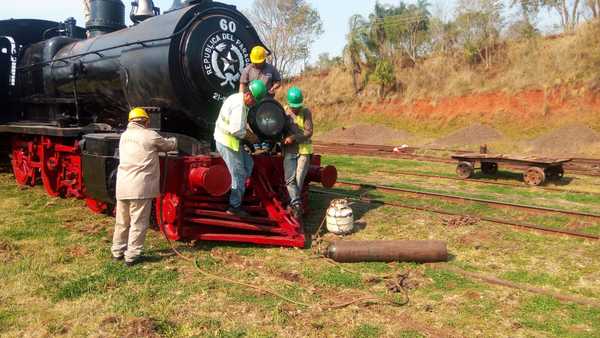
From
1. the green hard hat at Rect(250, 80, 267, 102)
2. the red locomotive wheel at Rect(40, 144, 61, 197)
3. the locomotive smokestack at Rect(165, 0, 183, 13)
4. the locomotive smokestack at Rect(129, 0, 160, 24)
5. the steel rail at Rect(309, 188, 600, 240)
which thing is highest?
the locomotive smokestack at Rect(129, 0, 160, 24)

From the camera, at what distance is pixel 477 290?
14.7ft

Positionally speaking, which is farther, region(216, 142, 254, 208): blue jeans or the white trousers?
region(216, 142, 254, 208): blue jeans

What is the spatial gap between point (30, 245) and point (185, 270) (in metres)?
2.07

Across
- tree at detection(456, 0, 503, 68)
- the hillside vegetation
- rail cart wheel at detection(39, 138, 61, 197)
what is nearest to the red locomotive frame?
rail cart wheel at detection(39, 138, 61, 197)

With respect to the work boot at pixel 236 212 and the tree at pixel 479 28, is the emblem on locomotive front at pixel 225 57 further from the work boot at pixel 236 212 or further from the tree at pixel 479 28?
the tree at pixel 479 28

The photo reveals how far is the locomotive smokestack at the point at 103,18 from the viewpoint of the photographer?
8.72 metres

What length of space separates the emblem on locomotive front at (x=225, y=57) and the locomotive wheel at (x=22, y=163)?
464 centimetres

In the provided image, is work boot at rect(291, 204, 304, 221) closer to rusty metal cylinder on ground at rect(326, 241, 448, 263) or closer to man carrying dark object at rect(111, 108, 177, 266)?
rusty metal cylinder on ground at rect(326, 241, 448, 263)

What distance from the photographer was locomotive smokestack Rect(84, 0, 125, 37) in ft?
28.6

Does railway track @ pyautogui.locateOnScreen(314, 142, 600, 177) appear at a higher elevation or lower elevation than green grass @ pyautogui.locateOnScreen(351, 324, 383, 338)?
higher

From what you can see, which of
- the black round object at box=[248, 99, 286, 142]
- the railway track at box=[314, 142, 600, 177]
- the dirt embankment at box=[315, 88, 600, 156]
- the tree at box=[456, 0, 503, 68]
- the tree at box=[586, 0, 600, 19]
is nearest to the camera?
the black round object at box=[248, 99, 286, 142]

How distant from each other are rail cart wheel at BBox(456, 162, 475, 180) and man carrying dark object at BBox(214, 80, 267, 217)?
7.81m

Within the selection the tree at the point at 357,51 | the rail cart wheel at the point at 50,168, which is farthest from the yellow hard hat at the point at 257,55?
the tree at the point at 357,51

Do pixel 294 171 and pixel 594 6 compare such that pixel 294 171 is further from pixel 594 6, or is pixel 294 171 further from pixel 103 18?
pixel 594 6
